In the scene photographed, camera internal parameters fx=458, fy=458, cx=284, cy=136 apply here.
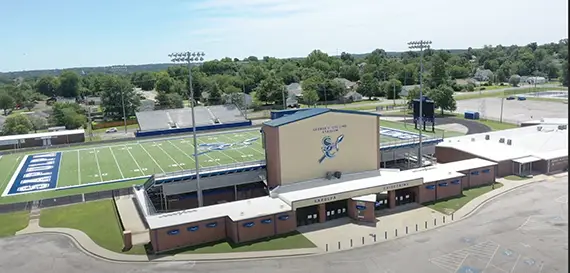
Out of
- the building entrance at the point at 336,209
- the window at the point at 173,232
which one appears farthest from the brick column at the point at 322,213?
the window at the point at 173,232

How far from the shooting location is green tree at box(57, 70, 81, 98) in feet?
474

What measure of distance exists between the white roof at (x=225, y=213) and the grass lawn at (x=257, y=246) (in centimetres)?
160

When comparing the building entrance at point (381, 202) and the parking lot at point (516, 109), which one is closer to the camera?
the building entrance at point (381, 202)

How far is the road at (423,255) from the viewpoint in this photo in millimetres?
23656

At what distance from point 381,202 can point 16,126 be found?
2467 inches

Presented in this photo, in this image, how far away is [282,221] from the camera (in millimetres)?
29234

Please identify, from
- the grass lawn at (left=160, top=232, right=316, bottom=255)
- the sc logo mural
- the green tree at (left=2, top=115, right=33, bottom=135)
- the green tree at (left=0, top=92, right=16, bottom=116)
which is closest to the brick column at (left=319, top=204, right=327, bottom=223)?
the grass lawn at (left=160, top=232, right=316, bottom=255)

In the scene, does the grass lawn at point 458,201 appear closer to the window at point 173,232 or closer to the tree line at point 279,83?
the window at point 173,232

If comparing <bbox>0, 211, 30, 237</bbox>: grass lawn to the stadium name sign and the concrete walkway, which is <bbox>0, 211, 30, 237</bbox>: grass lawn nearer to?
the concrete walkway

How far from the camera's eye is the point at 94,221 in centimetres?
3250

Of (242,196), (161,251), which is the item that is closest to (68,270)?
(161,251)

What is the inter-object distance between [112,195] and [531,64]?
483 ft

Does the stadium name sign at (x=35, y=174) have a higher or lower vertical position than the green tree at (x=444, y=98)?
lower

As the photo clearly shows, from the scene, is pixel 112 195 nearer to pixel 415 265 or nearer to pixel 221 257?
pixel 221 257
